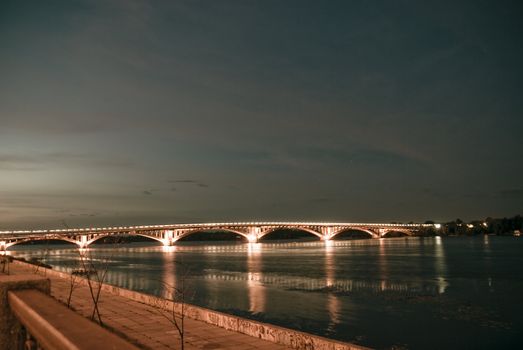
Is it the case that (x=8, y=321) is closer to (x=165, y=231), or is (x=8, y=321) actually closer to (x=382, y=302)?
(x=382, y=302)

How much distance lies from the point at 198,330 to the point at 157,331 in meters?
1.54

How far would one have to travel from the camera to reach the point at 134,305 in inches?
877

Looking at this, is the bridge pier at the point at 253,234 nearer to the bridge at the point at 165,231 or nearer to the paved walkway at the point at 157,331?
the bridge at the point at 165,231

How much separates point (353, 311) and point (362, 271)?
3946 cm

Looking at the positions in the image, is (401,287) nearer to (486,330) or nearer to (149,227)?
(486,330)

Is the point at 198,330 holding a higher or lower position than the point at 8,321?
lower

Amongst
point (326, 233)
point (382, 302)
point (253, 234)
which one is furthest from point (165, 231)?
point (382, 302)

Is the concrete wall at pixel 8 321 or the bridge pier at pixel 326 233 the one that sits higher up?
the concrete wall at pixel 8 321

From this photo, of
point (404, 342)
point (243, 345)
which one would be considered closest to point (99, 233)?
point (404, 342)

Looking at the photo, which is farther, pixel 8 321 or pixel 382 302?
pixel 382 302

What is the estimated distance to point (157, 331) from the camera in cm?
1619

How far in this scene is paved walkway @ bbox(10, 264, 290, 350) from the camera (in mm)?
13797

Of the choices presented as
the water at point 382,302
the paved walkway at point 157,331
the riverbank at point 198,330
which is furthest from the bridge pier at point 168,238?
the riverbank at point 198,330

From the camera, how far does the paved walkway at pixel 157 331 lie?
45.3 feet
